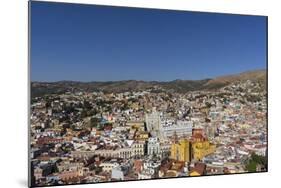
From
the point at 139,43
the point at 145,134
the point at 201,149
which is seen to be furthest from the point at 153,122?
the point at 139,43

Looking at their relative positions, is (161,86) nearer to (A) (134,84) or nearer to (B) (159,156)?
(A) (134,84)

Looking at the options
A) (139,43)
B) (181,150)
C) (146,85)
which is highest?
(139,43)

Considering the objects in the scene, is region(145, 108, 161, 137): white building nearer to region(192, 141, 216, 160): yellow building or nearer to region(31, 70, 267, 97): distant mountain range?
region(31, 70, 267, 97): distant mountain range

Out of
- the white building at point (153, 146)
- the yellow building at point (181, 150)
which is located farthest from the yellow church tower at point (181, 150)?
the white building at point (153, 146)

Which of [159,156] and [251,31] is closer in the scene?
[159,156]

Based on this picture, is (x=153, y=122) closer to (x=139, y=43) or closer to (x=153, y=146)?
(x=153, y=146)

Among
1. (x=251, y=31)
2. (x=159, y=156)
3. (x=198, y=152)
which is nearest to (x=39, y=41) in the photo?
(x=159, y=156)
